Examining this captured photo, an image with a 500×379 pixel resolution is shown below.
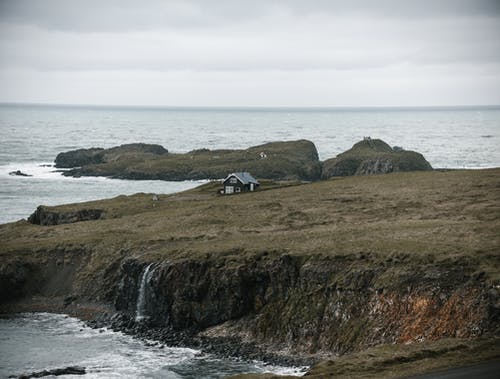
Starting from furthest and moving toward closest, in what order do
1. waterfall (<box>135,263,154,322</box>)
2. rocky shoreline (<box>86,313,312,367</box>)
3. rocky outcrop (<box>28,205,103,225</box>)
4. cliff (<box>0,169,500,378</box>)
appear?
rocky outcrop (<box>28,205,103,225</box>)
waterfall (<box>135,263,154,322</box>)
rocky shoreline (<box>86,313,312,367</box>)
cliff (<box>0,169,500,378</box>)

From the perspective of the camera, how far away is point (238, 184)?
117 meters

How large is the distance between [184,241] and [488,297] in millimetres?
36032

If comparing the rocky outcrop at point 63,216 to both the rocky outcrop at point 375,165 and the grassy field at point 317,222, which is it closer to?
the grassy field at point 317,222

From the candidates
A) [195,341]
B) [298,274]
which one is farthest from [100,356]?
[298,274]

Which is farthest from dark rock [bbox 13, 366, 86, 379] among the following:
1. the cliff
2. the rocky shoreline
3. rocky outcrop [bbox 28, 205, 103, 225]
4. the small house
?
the small house

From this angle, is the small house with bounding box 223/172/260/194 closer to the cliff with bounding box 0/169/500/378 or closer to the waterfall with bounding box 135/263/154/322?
the cliff with bounding box 0/169/500/378

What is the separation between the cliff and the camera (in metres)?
63.5

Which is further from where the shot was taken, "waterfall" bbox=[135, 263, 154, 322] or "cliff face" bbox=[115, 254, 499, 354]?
"waterfall" bbox=[135, 263, 154, 322]

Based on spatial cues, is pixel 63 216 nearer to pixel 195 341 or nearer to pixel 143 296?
pixel 143 296

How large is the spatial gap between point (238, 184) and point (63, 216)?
25930 mm

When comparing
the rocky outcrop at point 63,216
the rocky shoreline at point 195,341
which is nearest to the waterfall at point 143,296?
the rocky shoreline at point 195,341

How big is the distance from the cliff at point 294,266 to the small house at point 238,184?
938 centimetres

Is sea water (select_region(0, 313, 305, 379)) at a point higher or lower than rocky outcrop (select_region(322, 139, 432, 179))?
lower

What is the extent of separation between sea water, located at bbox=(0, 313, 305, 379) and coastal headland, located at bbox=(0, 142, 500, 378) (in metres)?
2.56
